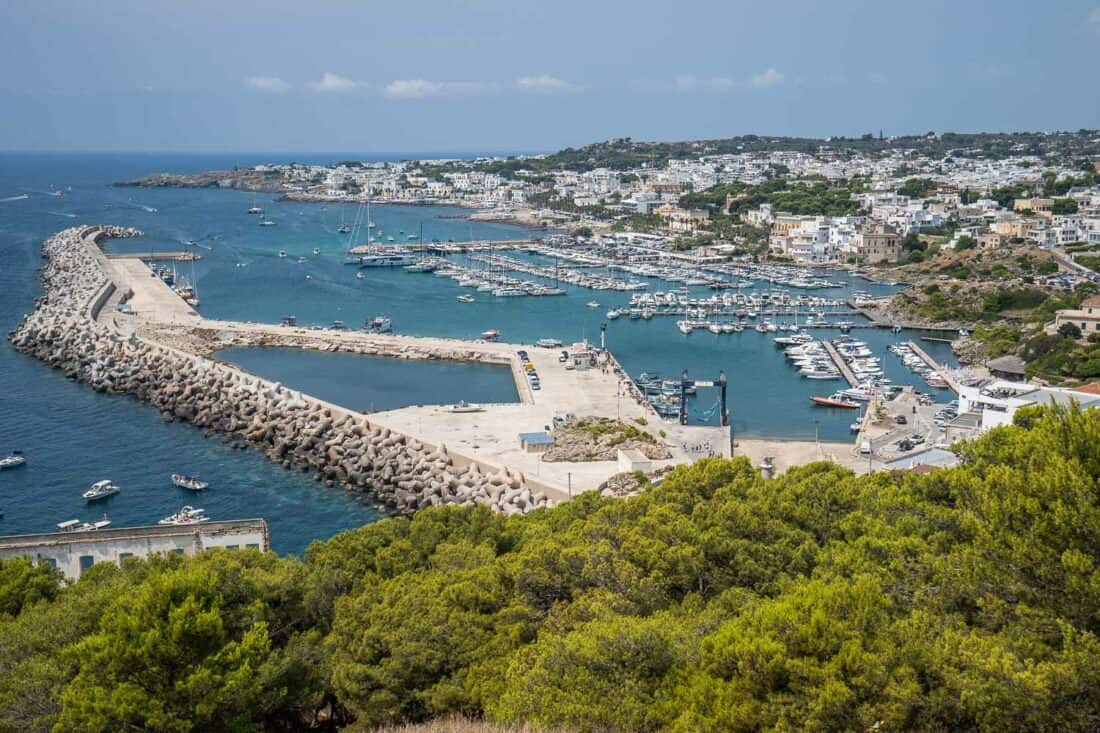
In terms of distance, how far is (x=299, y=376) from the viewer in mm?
29750

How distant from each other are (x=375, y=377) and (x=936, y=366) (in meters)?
17.7

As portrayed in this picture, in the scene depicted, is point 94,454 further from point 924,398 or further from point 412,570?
point 924,398

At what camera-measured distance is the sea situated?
19391 mm

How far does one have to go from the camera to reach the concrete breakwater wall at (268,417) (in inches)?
749

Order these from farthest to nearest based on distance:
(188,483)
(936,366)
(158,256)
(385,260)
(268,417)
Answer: (385,260) → (158,256) → (936,366) → (268,417) → (188,483)

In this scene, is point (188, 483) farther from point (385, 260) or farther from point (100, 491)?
point (385, 260)

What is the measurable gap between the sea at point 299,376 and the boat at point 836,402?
0.33m

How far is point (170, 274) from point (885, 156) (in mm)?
87269

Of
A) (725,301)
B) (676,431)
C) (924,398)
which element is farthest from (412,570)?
(725,301)

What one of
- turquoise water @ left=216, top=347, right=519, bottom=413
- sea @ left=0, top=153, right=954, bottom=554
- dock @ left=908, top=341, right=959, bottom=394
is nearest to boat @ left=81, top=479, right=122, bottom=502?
sea @ left=0, top=153, right=954, bottom=554

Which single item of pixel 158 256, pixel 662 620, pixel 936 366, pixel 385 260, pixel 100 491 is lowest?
pixel 100 491

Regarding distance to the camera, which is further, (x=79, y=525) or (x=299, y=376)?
(x=299, y=376)

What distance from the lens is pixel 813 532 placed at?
32.0ft

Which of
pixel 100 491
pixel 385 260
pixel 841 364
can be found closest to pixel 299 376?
pixel 100 491
